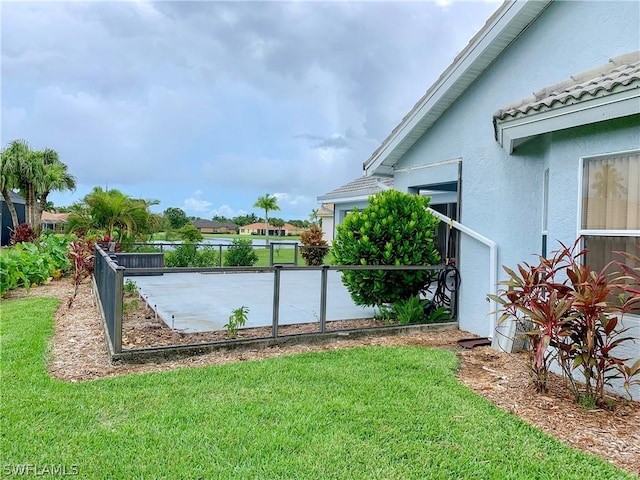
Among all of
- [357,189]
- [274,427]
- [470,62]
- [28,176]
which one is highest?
[28,176]

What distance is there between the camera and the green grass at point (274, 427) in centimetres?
284

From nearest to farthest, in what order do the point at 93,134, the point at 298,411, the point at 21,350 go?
1. the point at 298,411
2. the point at 21,350
3. the point at 93,134

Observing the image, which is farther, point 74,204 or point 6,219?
point 6,219

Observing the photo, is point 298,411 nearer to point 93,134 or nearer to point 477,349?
point 477,349

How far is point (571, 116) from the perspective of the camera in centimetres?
441

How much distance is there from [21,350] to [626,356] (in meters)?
7.00

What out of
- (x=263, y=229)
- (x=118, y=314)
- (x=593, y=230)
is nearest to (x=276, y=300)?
(x=118, y=314)

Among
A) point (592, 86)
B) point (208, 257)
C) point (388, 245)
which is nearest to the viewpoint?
point (592, 86)

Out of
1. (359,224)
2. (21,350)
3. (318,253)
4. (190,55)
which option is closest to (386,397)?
(359,224)

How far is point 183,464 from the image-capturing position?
283 cm

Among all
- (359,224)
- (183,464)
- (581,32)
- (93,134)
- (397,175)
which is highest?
(93,134)

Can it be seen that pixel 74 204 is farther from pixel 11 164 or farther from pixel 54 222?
pixel 54 222

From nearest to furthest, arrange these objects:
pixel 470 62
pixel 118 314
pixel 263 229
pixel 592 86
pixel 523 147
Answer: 1. pixel 592 86
2. pixel 118 314
3. pixel 523 147
4. pixel 470 62
5. pixel 263 229

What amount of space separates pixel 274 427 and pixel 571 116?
429cm
